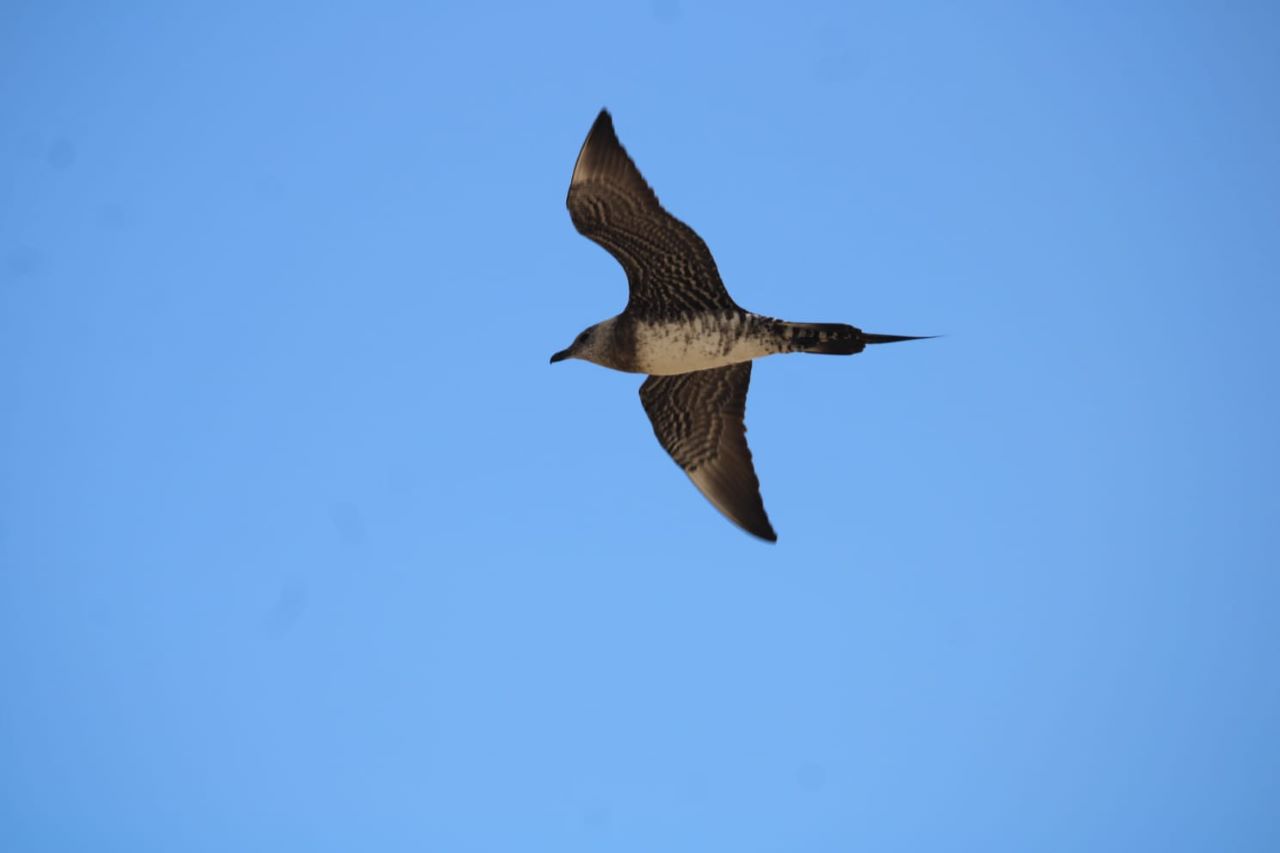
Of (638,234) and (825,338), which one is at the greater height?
(638,234)

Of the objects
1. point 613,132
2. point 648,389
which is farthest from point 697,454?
point 613,132

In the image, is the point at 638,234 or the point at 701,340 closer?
the point at 638,234

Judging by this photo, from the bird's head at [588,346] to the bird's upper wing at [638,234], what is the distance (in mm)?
495

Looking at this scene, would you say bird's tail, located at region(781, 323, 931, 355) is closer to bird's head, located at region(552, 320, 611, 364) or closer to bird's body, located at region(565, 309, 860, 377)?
bird's body, located at region(565, 309, 860, 377)

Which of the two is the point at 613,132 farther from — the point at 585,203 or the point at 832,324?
the point at 832,324

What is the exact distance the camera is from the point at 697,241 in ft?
34.3

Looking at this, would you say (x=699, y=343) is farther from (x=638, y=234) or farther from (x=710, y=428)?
(x=710, y=428)

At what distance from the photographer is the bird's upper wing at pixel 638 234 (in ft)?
33.8

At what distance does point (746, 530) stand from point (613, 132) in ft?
13.3

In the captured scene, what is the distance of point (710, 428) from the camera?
41.5 feet

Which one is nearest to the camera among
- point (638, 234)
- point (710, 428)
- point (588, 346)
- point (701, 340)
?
point (638, 234)

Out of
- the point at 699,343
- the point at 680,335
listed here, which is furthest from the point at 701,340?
the point at 680,335

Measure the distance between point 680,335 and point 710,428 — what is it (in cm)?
173

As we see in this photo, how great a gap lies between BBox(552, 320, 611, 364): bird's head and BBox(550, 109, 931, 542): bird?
1 cm
